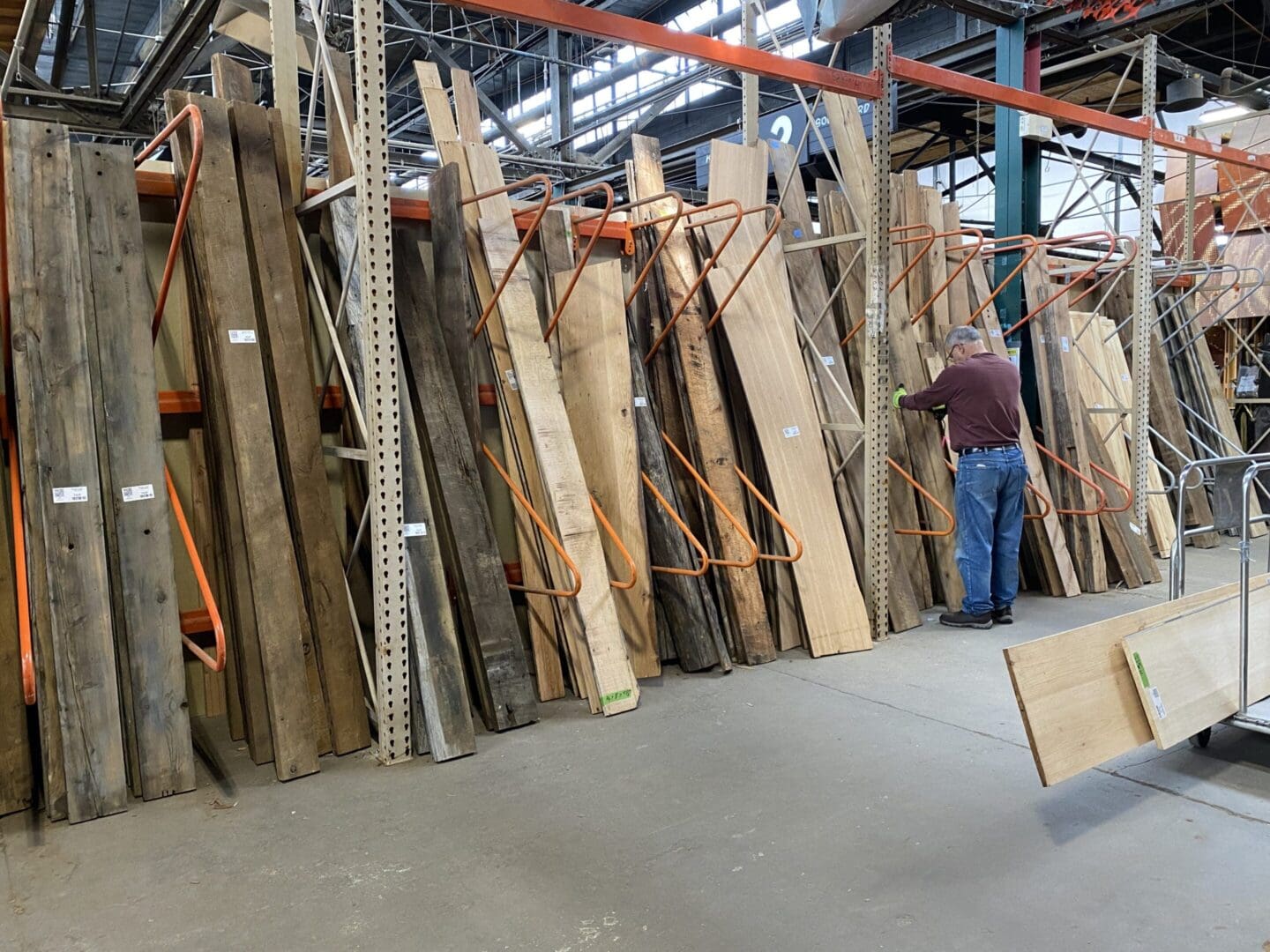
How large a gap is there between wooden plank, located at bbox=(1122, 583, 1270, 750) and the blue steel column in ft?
11.5

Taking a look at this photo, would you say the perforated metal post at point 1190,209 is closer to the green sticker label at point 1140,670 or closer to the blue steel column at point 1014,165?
the blue steel column at point 1014,165

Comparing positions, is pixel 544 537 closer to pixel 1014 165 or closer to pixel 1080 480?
pixel 1080 480

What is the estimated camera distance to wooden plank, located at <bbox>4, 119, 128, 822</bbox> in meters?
2.98

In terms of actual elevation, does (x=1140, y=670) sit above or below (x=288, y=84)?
below

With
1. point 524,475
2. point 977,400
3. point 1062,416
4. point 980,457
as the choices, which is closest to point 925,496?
point 980,457

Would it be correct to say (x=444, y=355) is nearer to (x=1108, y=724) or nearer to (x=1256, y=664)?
(x=1108, y=724)

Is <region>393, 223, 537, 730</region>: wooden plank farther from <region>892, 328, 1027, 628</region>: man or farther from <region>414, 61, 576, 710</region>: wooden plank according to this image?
<region>892, 328, 1027, 628</region>: man

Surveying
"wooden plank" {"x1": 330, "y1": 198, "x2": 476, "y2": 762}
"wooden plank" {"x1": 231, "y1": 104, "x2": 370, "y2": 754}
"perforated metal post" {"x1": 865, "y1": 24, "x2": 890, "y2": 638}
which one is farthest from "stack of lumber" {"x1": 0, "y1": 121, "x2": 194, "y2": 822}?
"perforated metal post" {"x1": 865, "y1": 24, "x2": 890, "y2": 638}

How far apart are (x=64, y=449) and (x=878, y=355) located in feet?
12.2

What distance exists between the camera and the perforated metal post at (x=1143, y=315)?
21.7ft

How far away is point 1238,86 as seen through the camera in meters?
8.55

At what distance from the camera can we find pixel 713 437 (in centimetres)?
474

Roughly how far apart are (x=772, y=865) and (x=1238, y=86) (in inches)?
366

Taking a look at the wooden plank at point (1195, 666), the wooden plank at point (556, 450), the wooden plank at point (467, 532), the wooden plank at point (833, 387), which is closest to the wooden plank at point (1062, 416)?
the wooden plank at point (833, 387)
